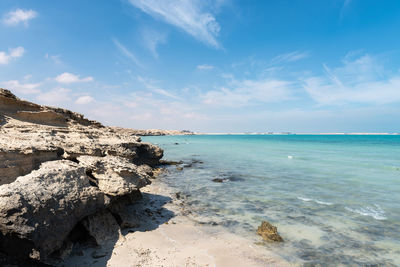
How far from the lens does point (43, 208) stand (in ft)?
15.1

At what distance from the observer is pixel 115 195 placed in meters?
6.85

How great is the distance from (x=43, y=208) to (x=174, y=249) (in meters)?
3.37

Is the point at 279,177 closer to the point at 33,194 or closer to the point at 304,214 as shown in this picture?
the point at 304,214

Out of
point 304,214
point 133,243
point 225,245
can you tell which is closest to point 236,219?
point 225,245

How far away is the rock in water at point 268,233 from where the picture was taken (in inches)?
270

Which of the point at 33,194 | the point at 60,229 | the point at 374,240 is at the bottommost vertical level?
the point at 374,240

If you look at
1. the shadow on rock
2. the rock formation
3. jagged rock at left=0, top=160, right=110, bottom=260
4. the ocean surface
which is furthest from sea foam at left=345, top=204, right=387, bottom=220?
jagged rock at left=0, top=160, right=110, bottom=260

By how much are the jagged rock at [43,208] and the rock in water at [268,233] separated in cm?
501

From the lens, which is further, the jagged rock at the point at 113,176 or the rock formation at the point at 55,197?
the jagged rock at the point at 113,176

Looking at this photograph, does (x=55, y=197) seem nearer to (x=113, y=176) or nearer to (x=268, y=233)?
(x=113, y=176)

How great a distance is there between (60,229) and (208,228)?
15.1ft

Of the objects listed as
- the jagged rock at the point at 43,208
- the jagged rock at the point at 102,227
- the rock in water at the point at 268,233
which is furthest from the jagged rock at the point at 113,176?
the rock in water at the point at 268,233

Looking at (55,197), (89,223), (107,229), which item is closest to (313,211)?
(107,229)

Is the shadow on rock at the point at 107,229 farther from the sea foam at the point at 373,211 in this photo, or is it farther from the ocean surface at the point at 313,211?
the sea foam at the point at 373,211
